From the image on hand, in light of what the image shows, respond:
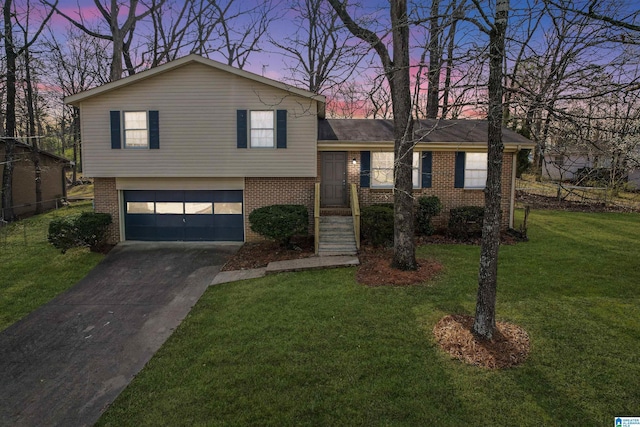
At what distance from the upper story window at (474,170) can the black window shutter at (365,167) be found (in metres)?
3.75

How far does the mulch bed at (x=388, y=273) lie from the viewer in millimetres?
9594

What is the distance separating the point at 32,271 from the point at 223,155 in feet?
22.5

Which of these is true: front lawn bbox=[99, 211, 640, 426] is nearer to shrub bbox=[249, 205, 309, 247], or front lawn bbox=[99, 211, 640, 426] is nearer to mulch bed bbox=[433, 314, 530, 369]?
mulch bed bbox=[433, 314, 530, 369]

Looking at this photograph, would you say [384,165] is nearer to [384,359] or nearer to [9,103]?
[384,359]

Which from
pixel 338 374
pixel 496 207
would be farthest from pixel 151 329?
pixel 496 207

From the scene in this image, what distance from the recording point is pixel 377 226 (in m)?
12.9

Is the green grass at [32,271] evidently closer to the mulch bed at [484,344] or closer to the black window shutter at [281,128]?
the black window shutter at [281,128]

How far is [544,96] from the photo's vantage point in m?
5.30

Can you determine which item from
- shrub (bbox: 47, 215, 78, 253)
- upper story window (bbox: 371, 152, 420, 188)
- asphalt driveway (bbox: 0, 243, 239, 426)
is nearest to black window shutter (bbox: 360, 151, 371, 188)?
upper story window (bbox: 371, 152, 420, 188)

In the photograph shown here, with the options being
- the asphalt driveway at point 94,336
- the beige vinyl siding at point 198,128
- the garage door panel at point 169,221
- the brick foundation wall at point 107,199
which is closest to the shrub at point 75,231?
the brick foundation wall at point 107,199

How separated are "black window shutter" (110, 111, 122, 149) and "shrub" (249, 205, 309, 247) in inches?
222

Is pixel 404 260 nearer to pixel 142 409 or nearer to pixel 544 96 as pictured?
pixel 544 96

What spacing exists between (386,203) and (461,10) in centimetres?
924

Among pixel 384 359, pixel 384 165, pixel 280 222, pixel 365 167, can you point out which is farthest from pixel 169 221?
pixel 384 359
